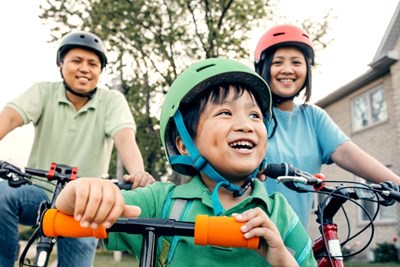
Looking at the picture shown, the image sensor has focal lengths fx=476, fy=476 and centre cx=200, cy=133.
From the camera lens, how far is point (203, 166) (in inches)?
85.9

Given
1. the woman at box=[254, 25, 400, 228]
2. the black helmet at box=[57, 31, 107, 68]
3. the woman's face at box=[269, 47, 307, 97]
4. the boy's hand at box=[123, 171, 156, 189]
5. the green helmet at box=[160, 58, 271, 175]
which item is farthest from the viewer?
the black helmet at box=[57, 31, 107, 68]

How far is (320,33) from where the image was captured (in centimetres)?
2097

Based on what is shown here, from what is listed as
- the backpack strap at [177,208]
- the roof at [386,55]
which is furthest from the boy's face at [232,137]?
the roof at [386,55]

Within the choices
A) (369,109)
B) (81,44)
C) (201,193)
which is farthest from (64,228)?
(369,109)

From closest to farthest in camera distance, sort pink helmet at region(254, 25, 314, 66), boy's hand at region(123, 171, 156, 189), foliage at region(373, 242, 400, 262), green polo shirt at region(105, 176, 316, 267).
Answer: green polo shirt at region(105, 176, 316, 267) < boy's hand at region(123, 171, 156, 189) < pink helmet at region(254, 25, 314, 66) < foliage at region(373, 242, 400, 262)

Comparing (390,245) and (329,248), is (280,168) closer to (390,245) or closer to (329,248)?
(329,248)

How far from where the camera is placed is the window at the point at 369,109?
1964cm

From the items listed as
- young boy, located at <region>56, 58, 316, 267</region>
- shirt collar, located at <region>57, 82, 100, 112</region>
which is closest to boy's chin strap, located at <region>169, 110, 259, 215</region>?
young boy, located at <region>56, 58, 316, 267</region>

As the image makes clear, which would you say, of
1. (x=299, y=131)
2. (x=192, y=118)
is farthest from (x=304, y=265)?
(x=299, y=131)

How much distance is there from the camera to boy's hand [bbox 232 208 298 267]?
1.39 m

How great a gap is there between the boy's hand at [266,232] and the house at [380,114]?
17.4 m

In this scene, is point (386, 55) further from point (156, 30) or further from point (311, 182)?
point (311, 182)

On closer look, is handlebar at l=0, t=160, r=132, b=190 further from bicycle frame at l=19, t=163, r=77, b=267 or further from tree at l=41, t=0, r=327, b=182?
tree at l=41, t=0, r=327, b=182

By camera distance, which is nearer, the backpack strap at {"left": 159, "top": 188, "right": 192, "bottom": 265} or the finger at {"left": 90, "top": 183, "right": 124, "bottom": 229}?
the finger at {"left": 90, "top": 183, "right": 124, "bottom": 229}
